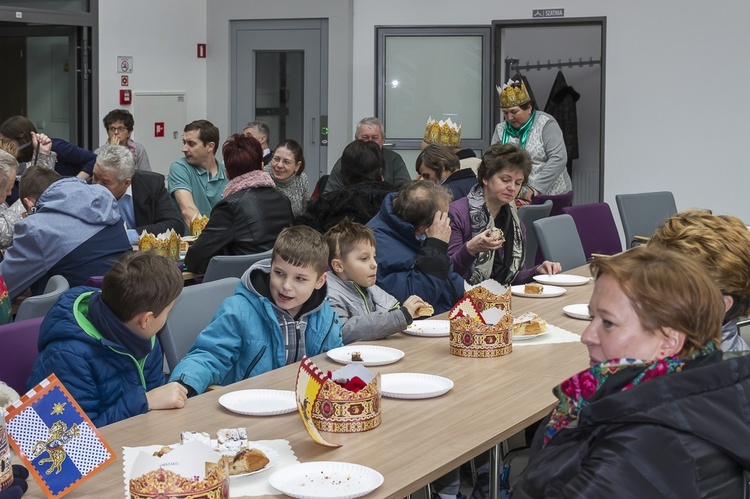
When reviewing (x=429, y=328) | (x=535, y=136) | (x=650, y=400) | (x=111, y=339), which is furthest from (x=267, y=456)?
(x=535, y=136)

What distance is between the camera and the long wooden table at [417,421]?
204 centimetres

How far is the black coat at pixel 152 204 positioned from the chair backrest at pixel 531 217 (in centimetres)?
210

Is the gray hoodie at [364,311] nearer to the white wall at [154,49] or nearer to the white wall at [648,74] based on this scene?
the white wall at [648,74]

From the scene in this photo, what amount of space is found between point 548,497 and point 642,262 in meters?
0.44

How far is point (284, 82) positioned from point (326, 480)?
8.75m

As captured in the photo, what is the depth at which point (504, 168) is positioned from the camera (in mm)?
4566

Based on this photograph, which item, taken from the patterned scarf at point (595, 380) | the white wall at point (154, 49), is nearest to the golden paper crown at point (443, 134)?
the white wall at point (154, 49)

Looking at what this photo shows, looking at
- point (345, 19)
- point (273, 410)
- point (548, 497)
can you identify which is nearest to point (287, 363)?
point (273, 410)

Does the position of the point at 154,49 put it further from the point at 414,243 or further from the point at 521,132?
the point at 414,243

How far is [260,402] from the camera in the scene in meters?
2.51

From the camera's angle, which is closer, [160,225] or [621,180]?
[160,225]

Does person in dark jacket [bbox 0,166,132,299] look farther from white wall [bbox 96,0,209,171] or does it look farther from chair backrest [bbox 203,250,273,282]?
white wall [bbox 96,0,209,171]

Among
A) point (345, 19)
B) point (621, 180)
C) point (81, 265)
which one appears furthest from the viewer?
point (345, 19)

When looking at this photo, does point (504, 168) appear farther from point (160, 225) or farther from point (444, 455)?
point (444, 455)
